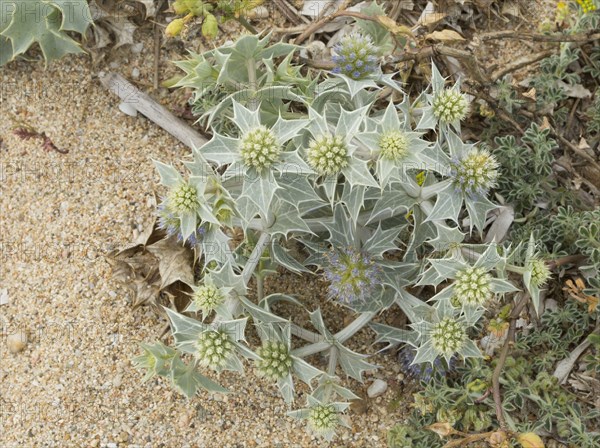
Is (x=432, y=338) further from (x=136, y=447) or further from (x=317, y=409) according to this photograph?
(x=136, y=447)

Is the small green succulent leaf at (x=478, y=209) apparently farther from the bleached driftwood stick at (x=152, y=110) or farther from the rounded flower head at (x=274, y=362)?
the bleached driftwood stick at (x=152, y=110)

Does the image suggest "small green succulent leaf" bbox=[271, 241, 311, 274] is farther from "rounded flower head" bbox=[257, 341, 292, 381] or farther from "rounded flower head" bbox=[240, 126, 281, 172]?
"rounded flower head" bbox=[240, 126, 281, 172]

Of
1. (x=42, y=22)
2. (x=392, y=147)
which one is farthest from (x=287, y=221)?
(x=42, y=22)

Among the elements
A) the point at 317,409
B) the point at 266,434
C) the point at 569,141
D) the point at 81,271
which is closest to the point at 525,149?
the point at 569,141

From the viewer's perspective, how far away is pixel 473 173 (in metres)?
2.42

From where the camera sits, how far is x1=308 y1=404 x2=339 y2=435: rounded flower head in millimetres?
2539

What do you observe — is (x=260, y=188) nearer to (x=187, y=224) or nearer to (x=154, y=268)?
(x=187, y=224)

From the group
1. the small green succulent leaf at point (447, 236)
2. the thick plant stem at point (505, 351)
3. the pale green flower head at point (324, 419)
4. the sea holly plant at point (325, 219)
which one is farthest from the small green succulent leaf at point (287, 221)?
the thick plant stem at point (505, 351)

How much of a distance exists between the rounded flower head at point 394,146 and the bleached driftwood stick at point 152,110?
4.28ft

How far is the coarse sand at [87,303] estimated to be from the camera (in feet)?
9.56

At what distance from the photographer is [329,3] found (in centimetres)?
339

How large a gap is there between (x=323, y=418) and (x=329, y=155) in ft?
3.45

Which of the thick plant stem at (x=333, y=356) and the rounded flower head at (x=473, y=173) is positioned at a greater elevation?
the rounded flower head at (x=473, y=173)

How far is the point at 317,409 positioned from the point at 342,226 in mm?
744
